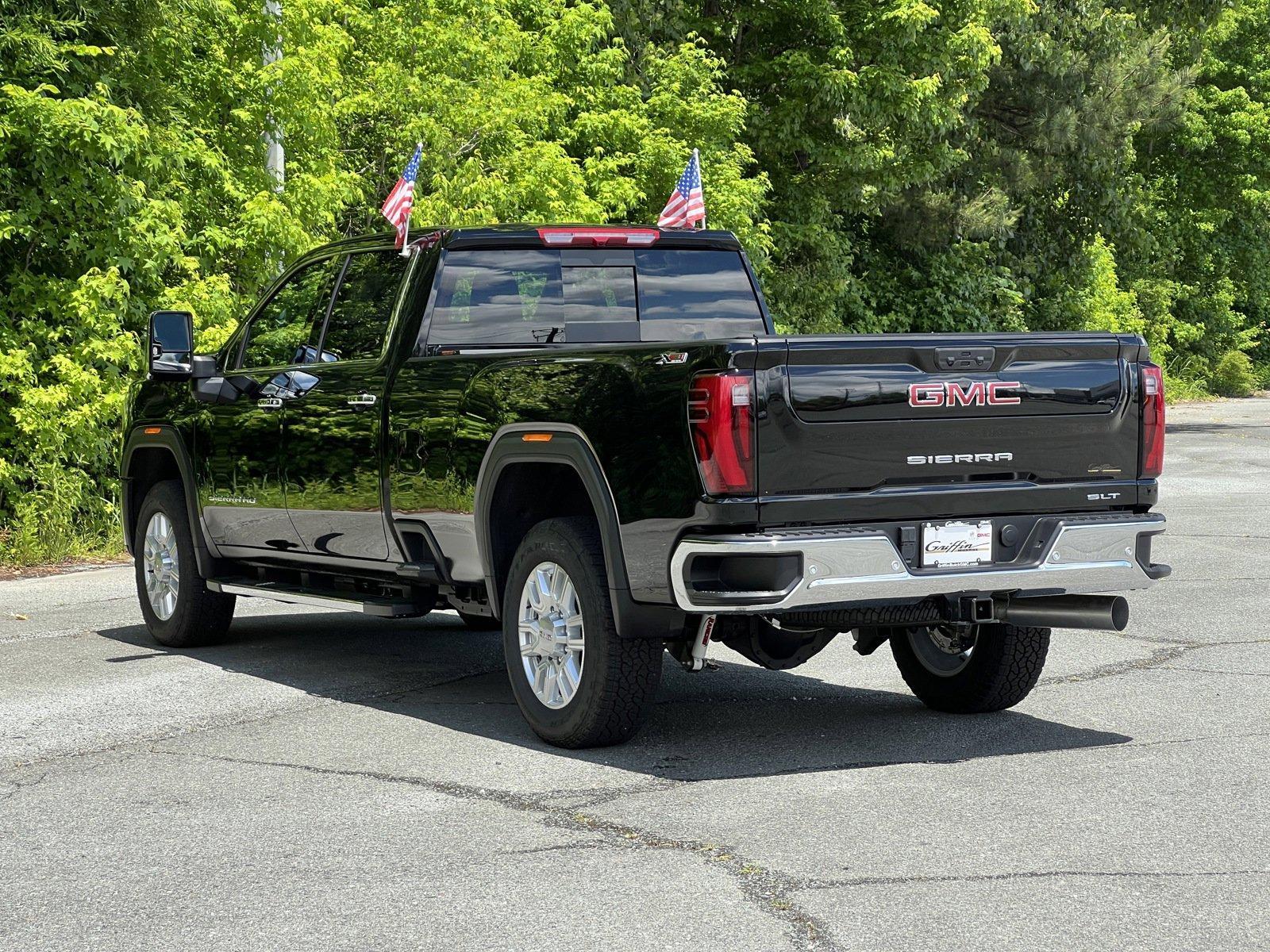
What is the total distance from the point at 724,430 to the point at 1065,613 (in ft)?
5.47

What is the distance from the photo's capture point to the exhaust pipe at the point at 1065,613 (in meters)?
6.65

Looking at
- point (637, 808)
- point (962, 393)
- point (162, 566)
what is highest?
point (962, 393)

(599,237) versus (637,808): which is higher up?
(599,237)

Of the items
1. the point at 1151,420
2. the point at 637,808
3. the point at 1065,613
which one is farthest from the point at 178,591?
the point at 1151,420

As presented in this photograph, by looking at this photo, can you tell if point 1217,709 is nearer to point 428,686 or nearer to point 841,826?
point 841,826

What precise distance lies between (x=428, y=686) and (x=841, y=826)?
129 inches

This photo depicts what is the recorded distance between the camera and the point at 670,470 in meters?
6.14

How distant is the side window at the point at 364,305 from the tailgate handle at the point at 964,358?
2799 millimetres

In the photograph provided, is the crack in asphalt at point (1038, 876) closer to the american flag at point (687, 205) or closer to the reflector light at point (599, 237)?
the reflector light at point (599, 237)

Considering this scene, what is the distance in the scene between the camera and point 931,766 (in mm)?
6516

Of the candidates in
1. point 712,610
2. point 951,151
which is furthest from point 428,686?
point 951,151

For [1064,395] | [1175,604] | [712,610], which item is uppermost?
[1064,395]

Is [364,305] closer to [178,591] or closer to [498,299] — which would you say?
[498,299]

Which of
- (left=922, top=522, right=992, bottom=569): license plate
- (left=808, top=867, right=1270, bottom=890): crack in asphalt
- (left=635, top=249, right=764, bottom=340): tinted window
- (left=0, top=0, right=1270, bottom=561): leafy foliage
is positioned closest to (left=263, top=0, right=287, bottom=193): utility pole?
(left=0, top=0, right=1270, bottom=561): leafy foliage
